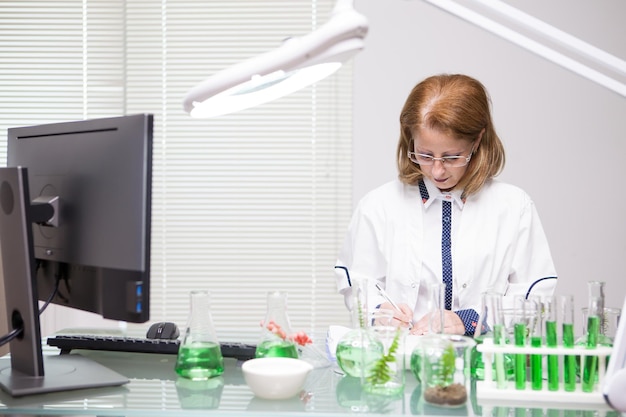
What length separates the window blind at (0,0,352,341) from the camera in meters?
3.40

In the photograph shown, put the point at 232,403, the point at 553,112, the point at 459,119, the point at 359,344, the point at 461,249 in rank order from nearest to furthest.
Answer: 1. the point at 232,403
2. the point at 359,344
3. the point at 459,119
4. the point at 461,249
5. the point at 553,112

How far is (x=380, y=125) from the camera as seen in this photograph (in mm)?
3236

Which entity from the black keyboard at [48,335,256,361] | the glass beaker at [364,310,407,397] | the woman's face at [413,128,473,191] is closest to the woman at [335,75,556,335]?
the woman's face at [413,128,473,191]

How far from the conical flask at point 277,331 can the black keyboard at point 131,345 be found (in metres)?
0.15

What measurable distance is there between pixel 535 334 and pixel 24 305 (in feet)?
3.15

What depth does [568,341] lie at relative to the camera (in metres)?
1.18

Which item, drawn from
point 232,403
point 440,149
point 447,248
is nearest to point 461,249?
point 447,248

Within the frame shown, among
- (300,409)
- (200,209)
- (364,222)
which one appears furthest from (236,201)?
(300,409)

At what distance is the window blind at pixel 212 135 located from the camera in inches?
134

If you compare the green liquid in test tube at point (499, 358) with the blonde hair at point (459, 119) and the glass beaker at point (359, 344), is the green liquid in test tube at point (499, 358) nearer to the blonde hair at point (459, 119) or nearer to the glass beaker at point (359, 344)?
the glass beaker at point (359, 344)

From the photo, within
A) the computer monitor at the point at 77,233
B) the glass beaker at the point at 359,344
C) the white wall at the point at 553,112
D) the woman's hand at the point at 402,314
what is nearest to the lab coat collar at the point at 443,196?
the woman's hand at the point at 402,314

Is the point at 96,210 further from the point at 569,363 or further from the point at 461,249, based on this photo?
the point at 461,249

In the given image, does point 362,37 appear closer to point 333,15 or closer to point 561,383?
point 333,15

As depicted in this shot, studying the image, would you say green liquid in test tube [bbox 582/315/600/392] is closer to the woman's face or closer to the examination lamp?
the examination lamp
